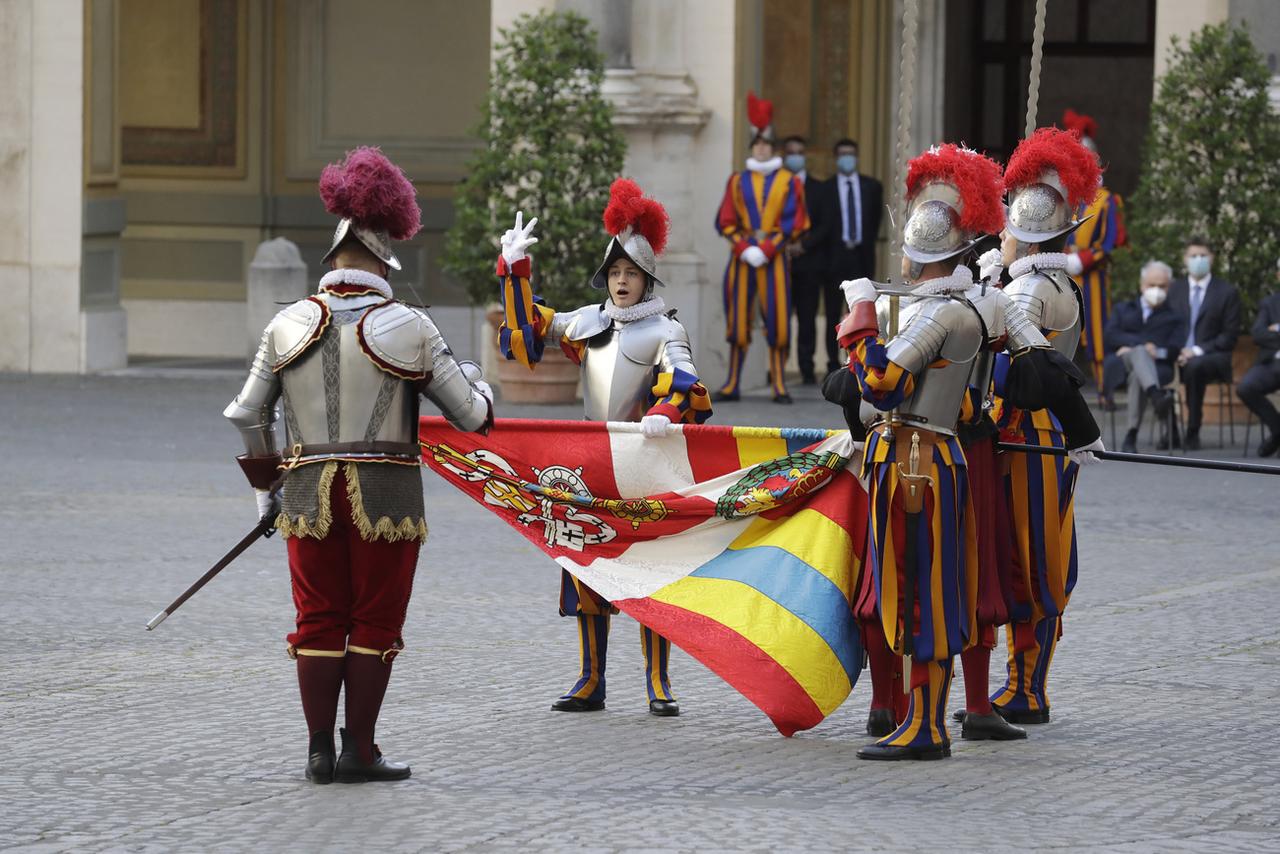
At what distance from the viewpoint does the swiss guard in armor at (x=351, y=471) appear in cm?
665

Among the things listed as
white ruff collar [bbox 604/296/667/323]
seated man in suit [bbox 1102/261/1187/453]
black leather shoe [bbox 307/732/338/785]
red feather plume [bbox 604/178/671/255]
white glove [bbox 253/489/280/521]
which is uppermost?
red feather plume [bbox 604/178/671/255]

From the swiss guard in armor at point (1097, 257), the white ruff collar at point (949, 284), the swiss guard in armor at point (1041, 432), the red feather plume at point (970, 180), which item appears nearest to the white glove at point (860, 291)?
the white ruff collar at point (949, 284)

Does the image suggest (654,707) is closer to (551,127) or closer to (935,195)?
(935,195)

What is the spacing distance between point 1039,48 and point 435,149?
47.8 ft

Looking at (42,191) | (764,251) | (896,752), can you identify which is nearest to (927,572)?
(896,752)

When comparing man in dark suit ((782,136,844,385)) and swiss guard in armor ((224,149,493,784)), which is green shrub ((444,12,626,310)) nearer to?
man in dark suit ((782,136,844,385))

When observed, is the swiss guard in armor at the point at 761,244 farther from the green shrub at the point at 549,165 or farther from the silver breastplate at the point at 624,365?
the silver breastplate at the point at 624,365

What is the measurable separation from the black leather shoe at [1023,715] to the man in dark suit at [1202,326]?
8.44 m

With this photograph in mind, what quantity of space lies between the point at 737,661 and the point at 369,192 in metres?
1.87

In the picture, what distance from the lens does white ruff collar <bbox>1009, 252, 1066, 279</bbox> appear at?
7.87 metres

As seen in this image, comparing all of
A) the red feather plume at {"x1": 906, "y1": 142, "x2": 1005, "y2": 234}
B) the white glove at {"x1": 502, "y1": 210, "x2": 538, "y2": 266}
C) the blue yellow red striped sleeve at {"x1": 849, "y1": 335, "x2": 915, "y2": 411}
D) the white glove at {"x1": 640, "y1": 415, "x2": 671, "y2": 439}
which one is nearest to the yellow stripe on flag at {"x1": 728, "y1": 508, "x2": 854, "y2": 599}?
the white glove at {"x1": 640, "y1": 415, "x2": 671, "y2": 439}

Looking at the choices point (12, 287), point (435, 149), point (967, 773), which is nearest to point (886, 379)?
point (967, 773)

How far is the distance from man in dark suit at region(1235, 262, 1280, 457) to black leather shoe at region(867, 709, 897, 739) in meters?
8.58

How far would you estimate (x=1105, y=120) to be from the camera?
26531mm
